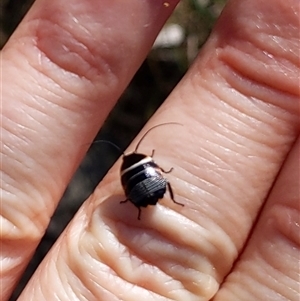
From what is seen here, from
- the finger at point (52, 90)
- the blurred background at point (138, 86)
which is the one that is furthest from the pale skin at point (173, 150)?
the blurred background at point (138, 86)

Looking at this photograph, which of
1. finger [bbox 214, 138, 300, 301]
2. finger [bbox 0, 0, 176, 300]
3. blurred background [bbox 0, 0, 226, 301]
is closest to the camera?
finger [bbox 214, 138, 300, 301]

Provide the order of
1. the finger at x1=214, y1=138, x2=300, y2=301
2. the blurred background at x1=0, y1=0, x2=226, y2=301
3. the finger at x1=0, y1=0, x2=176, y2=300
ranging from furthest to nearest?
the blurred background at x1=0, y1=0, x2=226, y2=301 → the finger at x1=0, y1=0, x2=176, y2=300 → the finger at x1=214, y1=138, x2=300, y2=301

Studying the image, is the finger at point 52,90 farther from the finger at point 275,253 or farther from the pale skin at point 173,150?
the finger at point 275,253

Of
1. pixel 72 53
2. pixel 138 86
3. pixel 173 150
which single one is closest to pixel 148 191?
pixel 173 150

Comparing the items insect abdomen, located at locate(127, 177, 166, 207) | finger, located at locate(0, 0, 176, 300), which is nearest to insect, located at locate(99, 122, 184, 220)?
insect abdomen, located at locate(127, 177, 166, 207)

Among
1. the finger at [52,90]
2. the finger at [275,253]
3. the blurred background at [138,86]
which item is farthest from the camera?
the blurred background at [138,86]

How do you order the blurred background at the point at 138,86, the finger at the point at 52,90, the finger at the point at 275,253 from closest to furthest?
the finger at the point at 275,253 < the finger at the point at 52,90 < the blurred background at the point at 138,86

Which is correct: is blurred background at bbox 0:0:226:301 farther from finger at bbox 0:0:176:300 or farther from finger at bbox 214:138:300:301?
finger at bbox 214:138:300:301
